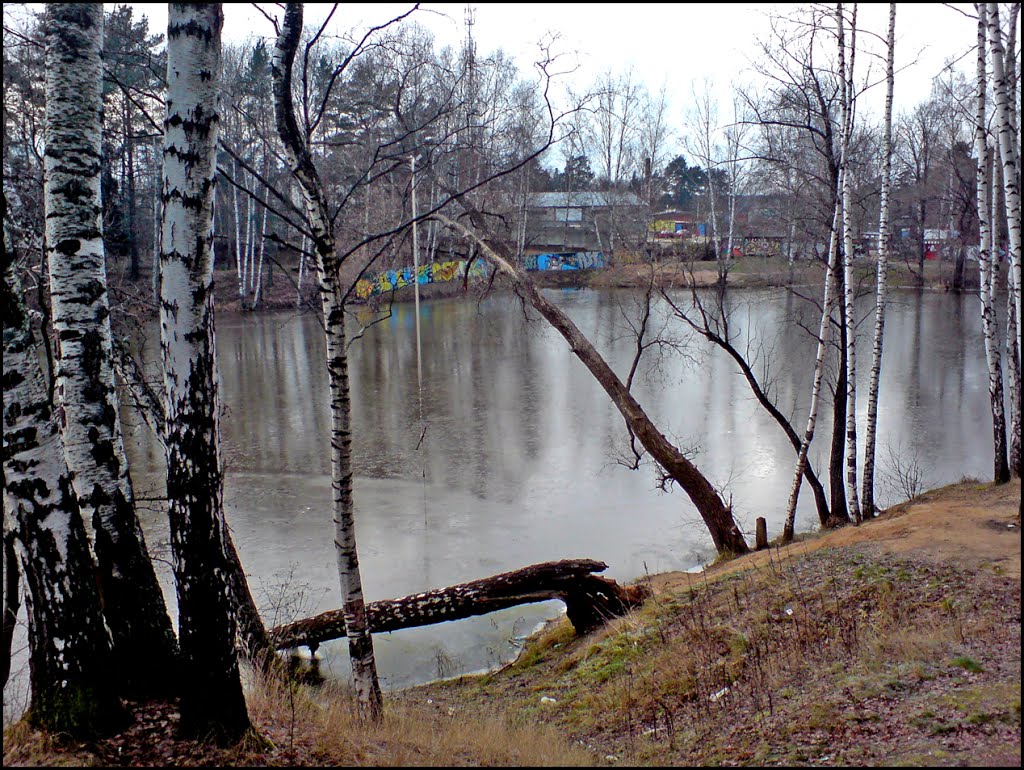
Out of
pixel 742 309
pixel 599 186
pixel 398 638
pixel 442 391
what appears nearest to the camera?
pixel 398 638

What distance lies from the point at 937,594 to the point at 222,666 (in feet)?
16.7

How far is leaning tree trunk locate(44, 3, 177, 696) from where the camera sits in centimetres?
390

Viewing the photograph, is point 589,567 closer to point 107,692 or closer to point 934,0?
point 107,692

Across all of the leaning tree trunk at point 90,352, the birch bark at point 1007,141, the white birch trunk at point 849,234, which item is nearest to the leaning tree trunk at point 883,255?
the white birch trunk at point 849,234

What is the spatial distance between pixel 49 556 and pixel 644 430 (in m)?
7.46

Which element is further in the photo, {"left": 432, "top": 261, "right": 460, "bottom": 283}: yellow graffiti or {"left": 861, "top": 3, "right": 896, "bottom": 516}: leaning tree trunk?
{"left": 432, "top": 261, "right": 460, "bottom": 283}: yellow graffiti

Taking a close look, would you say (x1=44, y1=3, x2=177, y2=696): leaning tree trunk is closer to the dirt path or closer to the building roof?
the dirt path

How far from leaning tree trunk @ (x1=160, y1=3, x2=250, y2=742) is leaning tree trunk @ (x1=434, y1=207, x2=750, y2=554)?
20.1 feet

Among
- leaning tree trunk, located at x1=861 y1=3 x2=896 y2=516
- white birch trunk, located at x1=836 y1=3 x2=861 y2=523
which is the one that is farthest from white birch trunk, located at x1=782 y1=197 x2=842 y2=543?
leaning tree trunk, located at x1=861 y1=3 x2=896 y2=516

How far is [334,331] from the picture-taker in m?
4.89

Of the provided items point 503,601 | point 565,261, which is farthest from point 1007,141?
point 565,261

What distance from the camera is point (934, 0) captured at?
8391 mm

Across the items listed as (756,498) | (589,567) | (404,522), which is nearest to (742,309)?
(756,498)

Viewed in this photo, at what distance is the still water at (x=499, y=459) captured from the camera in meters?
9.78
